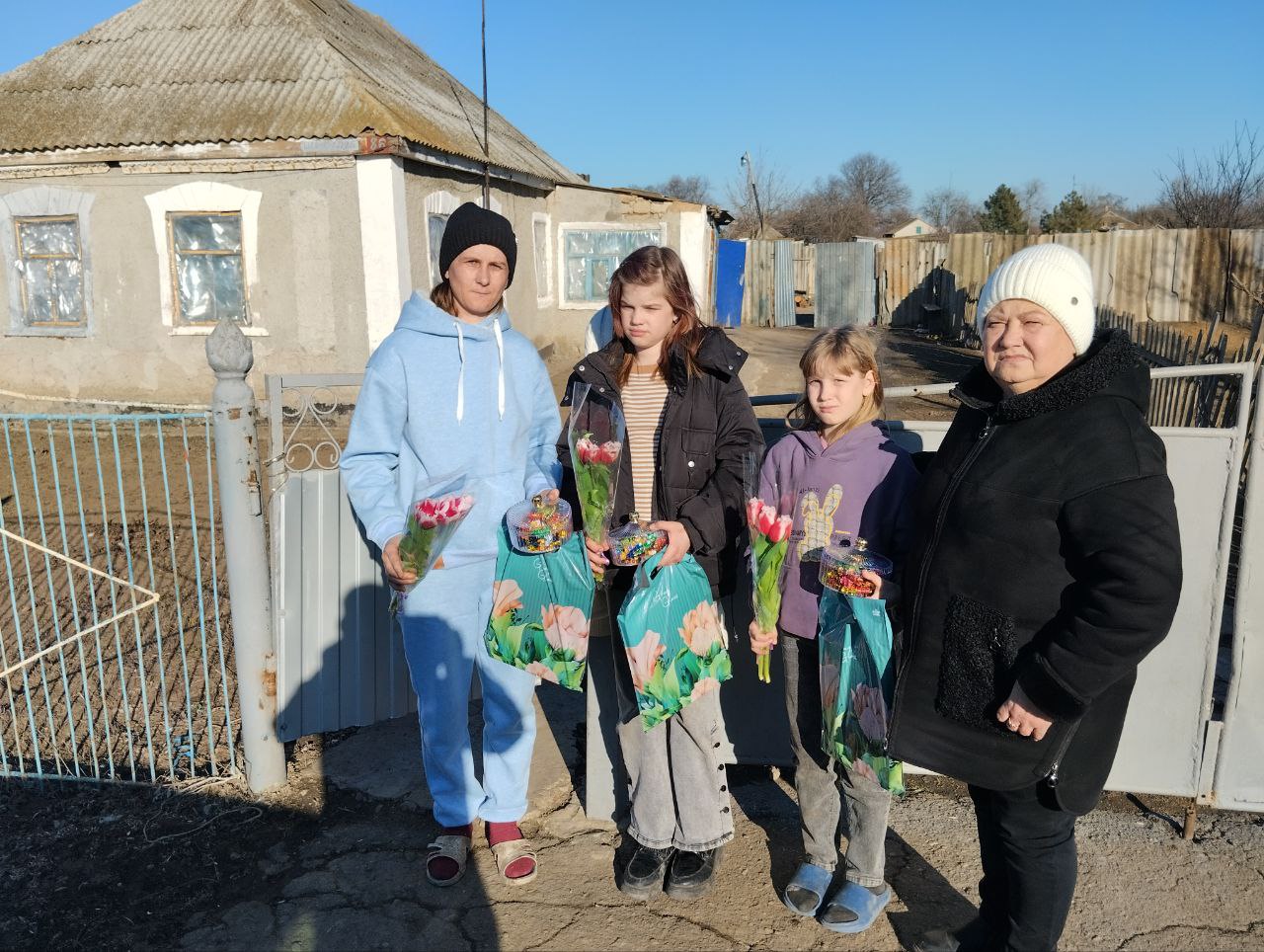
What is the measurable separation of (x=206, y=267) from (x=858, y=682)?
410 inches

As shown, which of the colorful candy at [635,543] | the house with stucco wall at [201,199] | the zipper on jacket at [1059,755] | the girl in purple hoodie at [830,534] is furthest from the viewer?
→ the house with stucco wall at [201,199]

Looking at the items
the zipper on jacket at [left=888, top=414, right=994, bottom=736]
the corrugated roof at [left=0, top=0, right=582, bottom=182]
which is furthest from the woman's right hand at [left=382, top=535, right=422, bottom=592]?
the corrugated roof at [left=0, top=0, right=582, bottom=182]

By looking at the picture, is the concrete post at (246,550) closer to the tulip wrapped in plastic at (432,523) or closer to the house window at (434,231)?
the tulip wrapped in plastic at (432,523)

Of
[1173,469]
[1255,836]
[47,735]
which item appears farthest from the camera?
[47,735]

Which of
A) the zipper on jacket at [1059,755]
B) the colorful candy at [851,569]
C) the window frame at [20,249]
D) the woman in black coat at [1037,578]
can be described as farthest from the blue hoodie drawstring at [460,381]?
the window frame at [20,249]

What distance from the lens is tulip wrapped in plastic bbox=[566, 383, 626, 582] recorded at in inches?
95.7

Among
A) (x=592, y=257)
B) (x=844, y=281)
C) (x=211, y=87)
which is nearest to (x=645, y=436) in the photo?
(x=211, y=87)

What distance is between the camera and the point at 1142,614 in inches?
72.5

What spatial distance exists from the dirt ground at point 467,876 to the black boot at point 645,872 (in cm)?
4

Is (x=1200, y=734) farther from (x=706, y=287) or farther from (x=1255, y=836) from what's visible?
(x=706, y=287)

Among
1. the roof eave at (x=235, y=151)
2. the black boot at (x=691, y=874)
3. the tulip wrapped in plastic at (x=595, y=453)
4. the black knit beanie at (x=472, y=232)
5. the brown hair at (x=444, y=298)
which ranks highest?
the roof eave at (x=235, y=151)

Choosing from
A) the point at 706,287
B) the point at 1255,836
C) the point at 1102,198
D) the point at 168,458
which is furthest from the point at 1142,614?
the point at 1102,198

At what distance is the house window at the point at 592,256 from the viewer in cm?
1667

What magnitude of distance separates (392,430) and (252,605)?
3.26 ft
